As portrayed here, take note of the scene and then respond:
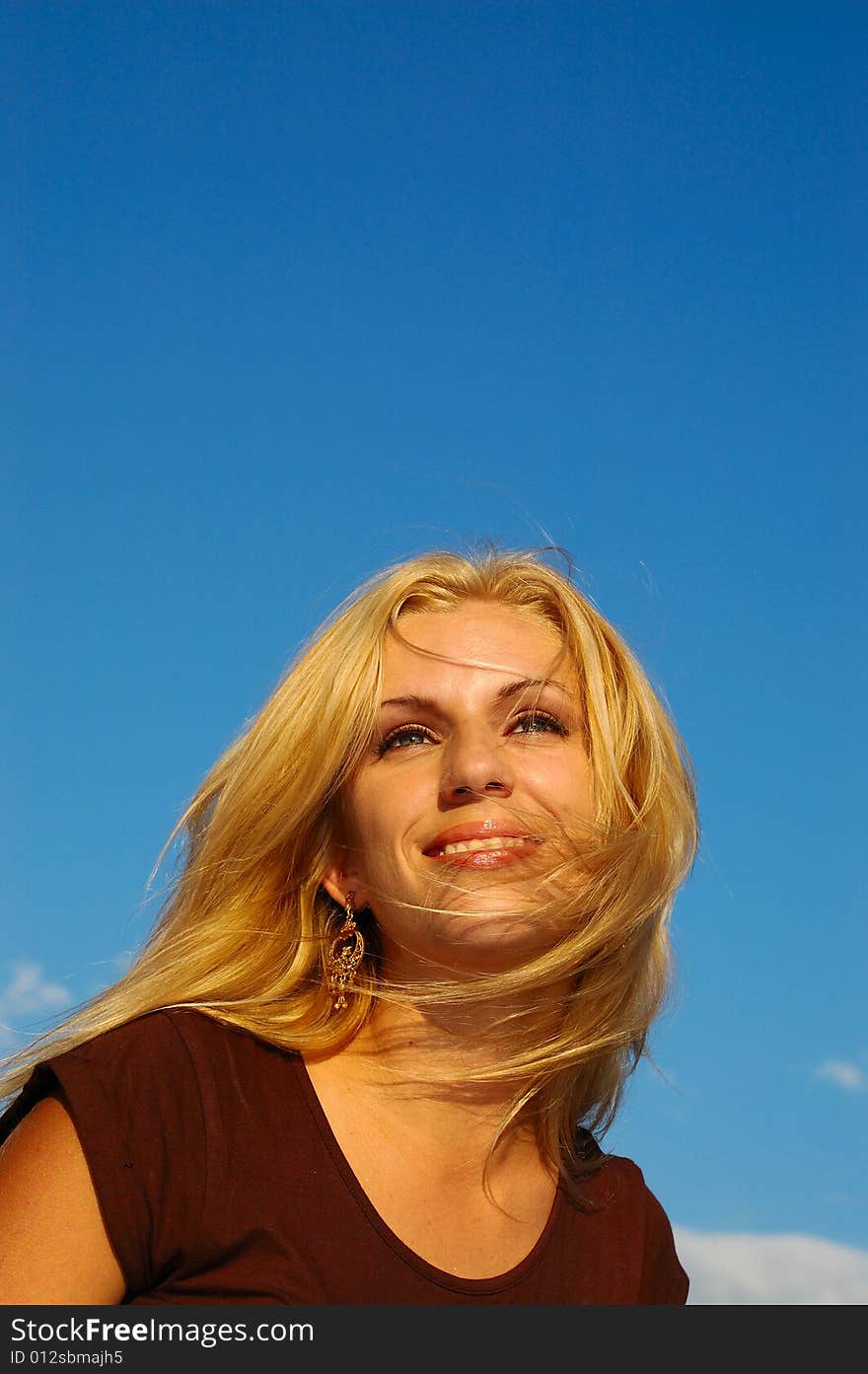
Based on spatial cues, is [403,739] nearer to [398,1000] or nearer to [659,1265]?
[398,1000]

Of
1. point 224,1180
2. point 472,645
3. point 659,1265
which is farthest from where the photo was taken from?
point 659,1265

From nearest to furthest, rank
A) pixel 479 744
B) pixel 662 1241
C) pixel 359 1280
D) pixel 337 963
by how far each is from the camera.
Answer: pixel 359 1280 < pixel 479 744 < pixel 337 963 < pixel 662 1241

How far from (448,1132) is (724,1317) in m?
0.88

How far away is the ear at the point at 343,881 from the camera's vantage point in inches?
165

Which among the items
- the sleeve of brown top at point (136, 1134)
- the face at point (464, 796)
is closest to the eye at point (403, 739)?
the face at point (464, 796)

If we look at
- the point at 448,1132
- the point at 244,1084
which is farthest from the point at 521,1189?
the point at 244,1084

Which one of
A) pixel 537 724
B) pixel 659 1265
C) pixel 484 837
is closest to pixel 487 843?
pixel 484 837

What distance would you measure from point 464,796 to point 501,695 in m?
0.36

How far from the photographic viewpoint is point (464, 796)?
3.83 meters

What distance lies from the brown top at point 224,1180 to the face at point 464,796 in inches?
22.0

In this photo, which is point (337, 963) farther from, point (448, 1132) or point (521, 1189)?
point (521, 1189)

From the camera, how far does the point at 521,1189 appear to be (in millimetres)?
4062

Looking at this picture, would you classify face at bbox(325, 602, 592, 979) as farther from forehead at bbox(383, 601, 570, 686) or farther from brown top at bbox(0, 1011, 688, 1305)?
brown top at bbox(0, 1011, 688, 1305)

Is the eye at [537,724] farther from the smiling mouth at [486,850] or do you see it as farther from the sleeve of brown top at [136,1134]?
the sleeve of brown top at [136,1134]
